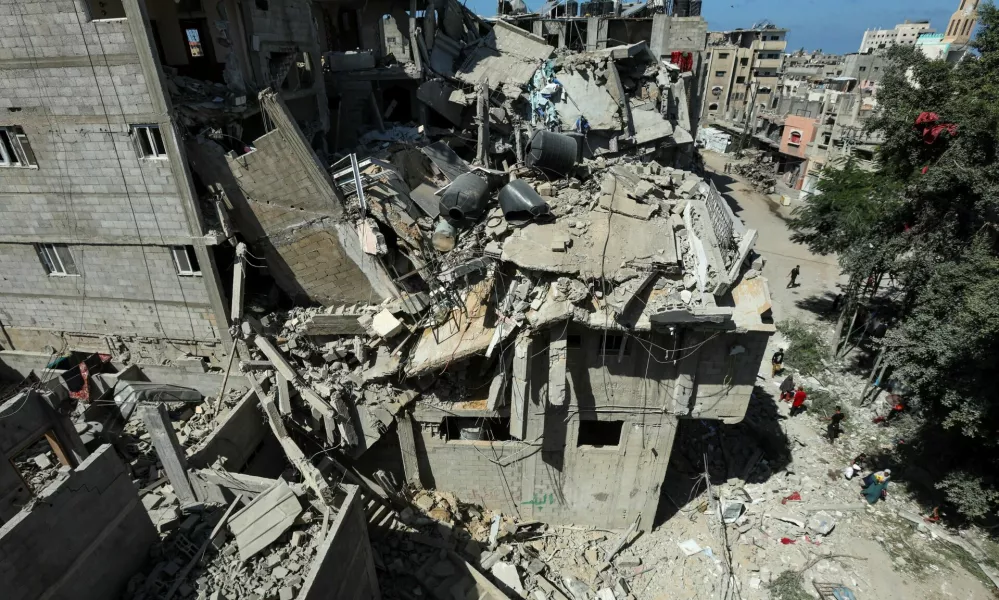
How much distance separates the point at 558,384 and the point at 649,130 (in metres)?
17.6

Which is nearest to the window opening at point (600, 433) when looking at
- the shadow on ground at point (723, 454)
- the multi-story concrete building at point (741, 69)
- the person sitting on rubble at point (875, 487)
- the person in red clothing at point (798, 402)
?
the shadow on ground at point (723, 454)

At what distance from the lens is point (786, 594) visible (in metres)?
12.7

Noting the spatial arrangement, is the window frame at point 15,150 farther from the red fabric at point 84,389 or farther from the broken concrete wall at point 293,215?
the red fabric at point 84,389

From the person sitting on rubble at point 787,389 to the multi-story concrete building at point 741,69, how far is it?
157 feet

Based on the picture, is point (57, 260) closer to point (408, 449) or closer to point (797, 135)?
point (408, 449)

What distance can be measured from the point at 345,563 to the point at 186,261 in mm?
9032

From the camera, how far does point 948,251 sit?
48.2ft

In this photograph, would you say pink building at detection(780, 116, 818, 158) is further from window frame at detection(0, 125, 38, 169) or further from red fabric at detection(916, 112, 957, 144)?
window frame at detection(0, 125, 38, 169)

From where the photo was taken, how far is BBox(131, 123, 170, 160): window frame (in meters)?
11.3

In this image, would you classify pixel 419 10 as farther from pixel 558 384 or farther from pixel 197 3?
pixel 558 384

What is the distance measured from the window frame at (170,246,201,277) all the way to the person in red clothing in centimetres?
2020

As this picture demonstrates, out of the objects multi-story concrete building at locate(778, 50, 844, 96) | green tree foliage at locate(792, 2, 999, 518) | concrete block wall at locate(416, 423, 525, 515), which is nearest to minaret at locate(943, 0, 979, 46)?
multi-story concrete building at locate(778, 50, 844, 96)

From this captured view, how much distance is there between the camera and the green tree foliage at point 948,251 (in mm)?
12109

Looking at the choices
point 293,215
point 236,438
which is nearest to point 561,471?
point 236,438
